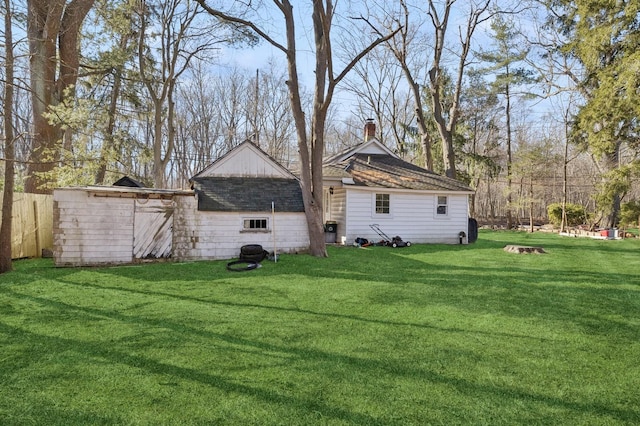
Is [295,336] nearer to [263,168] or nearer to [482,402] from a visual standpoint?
[482,402]

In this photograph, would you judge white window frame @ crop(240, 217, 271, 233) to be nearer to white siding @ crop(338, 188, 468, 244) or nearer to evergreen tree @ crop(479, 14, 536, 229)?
white siding @ crop(338, 188, 468, 244)

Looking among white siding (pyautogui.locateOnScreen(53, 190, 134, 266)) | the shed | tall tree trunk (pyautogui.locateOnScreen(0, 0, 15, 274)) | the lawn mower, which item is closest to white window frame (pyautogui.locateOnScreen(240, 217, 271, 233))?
the shed

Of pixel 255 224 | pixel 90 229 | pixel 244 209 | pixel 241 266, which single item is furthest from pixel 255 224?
pixel 90 229

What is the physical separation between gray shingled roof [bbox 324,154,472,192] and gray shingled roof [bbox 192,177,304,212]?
3001 millimetres

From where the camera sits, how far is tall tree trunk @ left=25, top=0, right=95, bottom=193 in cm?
991

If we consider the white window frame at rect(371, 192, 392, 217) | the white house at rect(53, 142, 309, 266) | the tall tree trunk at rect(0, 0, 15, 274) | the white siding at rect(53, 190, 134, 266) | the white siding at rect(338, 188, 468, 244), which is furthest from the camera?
the white window frame at rect(371, 192, 392, 217)

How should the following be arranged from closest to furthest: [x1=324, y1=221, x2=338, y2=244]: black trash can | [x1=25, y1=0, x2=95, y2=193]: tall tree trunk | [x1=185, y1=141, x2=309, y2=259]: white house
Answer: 1. [x1=25, y1=0, x2=95, y2=193]: tall tree trunk
2. [x1=185, y1=141, x2=309, y2=259]: white house
3. [x1=324, y1=221, x2=338, y2=244]: black trash can

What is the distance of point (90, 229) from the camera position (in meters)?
9.47

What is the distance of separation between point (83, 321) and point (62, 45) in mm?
11809

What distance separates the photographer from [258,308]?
5.65m

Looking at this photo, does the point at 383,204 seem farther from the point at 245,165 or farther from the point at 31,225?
the point at 31,225

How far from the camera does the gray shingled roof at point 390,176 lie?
14.9 meters

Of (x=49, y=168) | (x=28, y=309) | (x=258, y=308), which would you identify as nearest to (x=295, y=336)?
(x=258, y=308)

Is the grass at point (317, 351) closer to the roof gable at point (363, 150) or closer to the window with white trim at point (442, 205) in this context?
the window with white trim at point (442, 205)
